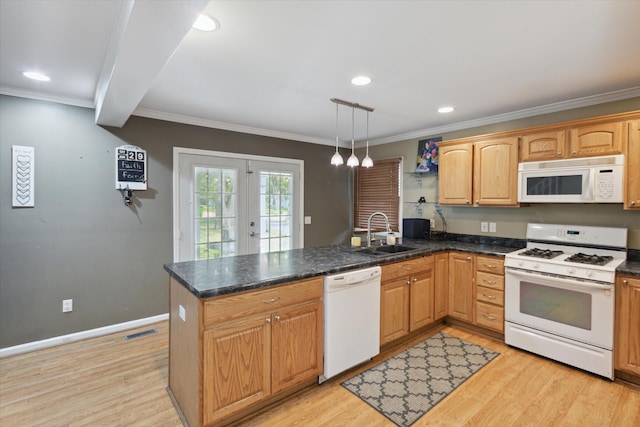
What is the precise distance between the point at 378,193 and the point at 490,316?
8.06ft

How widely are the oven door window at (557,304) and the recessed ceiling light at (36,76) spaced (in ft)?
14.9

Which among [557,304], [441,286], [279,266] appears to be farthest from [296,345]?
[557,304]

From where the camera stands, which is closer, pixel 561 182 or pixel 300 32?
pixel 300 32

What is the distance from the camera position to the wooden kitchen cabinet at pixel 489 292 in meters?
3.08

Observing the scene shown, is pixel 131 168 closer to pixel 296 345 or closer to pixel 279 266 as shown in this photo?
pixel 279 266

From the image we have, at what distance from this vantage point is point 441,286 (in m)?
3.44

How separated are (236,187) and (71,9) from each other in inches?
102

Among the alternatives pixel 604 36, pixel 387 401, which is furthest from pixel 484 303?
pixel 604 36

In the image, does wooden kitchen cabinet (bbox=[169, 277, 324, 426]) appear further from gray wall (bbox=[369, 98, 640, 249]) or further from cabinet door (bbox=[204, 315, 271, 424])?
gray wall (bbox=[369, 98, 640, 249])

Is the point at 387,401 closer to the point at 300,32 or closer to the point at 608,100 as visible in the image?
the point at 300,32

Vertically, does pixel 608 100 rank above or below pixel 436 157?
above

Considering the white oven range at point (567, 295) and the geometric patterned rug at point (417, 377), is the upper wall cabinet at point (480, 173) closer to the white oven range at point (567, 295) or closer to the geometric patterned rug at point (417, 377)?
the white oven range at point (567, 295)

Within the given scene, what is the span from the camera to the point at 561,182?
2914 millimetres

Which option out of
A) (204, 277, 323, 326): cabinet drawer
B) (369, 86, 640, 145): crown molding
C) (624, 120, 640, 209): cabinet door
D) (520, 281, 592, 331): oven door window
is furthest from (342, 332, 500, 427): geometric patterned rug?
(369, 86, 640, 145): crown molding
